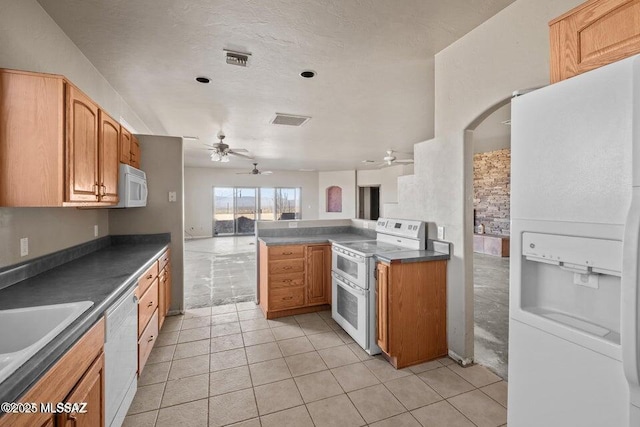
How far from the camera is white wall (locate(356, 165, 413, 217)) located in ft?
33.4

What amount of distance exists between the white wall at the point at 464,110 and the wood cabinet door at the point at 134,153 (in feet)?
9.66

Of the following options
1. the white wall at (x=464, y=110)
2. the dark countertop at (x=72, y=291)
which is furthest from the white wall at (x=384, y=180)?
the dark countertop at (x=72, y=291)

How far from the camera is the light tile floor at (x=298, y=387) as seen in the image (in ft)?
6.12

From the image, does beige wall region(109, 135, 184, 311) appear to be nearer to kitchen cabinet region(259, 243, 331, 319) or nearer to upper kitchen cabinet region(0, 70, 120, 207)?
kitchen cabinet region(259, 243, 331, 319)

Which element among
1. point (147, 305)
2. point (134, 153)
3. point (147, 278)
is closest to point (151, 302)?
point (147, 305)

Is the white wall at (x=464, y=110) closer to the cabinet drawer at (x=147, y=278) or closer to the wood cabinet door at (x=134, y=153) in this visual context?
the cabinet drawer at (x=147, y=278)

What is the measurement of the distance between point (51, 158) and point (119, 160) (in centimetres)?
119

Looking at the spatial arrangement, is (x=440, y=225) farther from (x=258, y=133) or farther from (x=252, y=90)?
(x=258, y=133)

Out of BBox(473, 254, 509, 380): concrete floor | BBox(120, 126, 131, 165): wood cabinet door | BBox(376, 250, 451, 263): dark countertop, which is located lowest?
BBox(473, 254, 509, 380): concrete floor

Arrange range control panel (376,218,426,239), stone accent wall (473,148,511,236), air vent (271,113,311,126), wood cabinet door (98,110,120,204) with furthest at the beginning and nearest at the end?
stone accent wall (473,148,511,236)
air vent (271,113,311,126)
range control panel (376,218,426,239)
wood cabinet door (98,110,120,204)

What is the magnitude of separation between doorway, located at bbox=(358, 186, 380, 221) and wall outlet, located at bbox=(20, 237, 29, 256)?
1056 centimetres

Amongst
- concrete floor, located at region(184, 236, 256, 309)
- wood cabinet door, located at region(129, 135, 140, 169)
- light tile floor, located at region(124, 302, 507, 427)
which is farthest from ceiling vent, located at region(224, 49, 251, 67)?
concrete floor, located at region(184, 236, 256, 309)

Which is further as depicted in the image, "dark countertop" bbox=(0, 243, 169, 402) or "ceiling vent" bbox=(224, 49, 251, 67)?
"ceiling vent" bbox=(224, 49, 251, 67)

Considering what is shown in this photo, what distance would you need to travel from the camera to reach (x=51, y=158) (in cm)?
161
